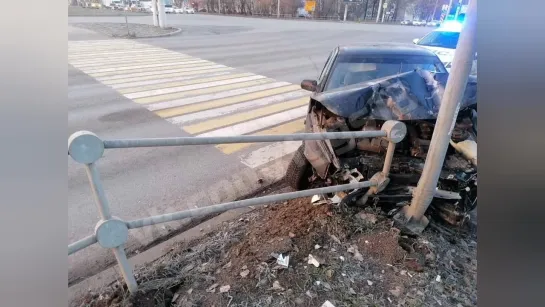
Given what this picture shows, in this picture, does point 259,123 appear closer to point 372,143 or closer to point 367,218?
point 372,143

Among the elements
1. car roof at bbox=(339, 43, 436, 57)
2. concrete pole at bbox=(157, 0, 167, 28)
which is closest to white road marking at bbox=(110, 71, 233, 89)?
car roof at bbox=(339, 43, 436, 57)

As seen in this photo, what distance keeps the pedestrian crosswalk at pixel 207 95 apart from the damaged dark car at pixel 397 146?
1.79 metres

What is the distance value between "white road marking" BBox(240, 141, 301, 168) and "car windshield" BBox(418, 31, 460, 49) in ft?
20.4

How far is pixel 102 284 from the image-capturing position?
269cm

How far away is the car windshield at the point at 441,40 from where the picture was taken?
29.2 ft

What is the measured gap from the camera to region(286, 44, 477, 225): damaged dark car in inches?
117

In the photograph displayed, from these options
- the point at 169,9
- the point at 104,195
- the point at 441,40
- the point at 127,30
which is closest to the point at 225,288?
the point at 104,195

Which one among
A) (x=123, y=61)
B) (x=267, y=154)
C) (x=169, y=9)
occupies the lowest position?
(x=267, y=154)

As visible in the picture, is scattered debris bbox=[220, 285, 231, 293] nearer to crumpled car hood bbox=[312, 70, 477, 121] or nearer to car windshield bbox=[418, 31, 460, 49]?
crumpled car hood bbox=[312, 70, 477, 121]

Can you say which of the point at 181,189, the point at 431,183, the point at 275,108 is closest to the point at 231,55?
the point at 275,108

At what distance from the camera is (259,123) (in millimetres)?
6691

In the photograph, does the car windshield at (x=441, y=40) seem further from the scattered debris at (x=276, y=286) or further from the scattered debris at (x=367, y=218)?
the scattered debris at (x=276, y=286)

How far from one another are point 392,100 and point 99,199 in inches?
110

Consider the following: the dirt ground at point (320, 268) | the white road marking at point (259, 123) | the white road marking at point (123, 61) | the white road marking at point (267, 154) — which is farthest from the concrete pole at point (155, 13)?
the dirt ground at point (320, 268)
